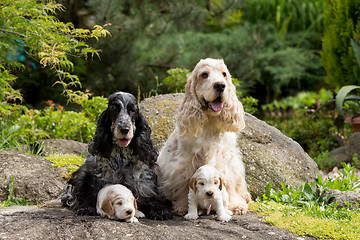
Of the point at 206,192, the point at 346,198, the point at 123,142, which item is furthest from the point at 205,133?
the point at 346,198

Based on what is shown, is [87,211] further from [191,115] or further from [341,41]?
[341,41]

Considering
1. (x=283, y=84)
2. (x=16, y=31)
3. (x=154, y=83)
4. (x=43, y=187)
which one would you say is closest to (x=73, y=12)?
(x=154, y=83)

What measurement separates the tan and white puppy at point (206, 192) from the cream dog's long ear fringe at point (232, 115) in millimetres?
492

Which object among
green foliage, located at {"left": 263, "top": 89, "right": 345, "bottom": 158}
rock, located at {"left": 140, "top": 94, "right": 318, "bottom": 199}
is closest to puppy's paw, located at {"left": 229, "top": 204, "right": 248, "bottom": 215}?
rock, located at {"left": 140, "top": 94, "right": 318, "bottom": 199}

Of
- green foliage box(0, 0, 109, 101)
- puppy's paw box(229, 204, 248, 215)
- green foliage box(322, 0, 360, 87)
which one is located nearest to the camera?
puppy's paw box(229, 204, 248, 215)

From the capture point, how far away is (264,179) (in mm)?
5613

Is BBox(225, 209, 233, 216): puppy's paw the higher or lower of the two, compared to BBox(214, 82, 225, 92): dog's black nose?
lower

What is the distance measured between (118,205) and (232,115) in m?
1.50

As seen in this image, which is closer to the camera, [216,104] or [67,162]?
[216,104]

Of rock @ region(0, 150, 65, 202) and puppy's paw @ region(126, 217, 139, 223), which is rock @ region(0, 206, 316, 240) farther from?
rock @ region(0, 150, 65, 202)

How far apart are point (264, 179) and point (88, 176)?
7.85ft

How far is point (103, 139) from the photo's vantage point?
4.12 m

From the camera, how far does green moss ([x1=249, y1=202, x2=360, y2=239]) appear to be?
4039 mm

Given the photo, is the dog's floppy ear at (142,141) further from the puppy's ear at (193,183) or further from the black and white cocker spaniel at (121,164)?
the puppy's ear at (193,183)
